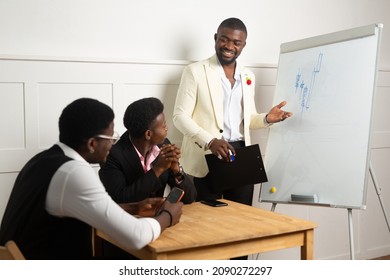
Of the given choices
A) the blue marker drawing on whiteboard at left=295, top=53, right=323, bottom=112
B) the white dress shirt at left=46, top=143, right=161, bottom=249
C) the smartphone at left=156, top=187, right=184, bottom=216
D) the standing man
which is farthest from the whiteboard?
the white dress shirt at left=46, top=143, right=161, bottom=249

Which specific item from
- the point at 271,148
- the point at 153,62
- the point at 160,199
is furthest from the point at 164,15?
the point at 160,199

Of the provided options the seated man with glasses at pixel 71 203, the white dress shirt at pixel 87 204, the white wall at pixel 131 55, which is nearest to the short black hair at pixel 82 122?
the seated man with glasses at pixel 71 203

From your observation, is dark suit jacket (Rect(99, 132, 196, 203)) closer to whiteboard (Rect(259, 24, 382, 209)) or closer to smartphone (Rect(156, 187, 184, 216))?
smartphone (Rect(156, 187, 184, 216))

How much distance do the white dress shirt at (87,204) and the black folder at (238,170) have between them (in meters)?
1.29

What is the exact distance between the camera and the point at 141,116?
2.46 meters

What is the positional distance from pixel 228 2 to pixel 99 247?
1.90m

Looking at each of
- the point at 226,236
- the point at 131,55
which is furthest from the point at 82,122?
the point at 131,55

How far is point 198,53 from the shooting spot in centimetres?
345

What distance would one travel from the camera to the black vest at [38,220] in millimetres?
1758

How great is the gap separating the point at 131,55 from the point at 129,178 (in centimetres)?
104

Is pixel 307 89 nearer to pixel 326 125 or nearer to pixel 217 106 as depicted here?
pixel 326 125

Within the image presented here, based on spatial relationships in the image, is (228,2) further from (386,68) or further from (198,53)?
(386,68)

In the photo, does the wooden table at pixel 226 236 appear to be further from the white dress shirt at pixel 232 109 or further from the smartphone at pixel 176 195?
the white dress shirt at pixel 232 109

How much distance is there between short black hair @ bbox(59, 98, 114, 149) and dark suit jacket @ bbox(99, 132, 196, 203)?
0.51m
